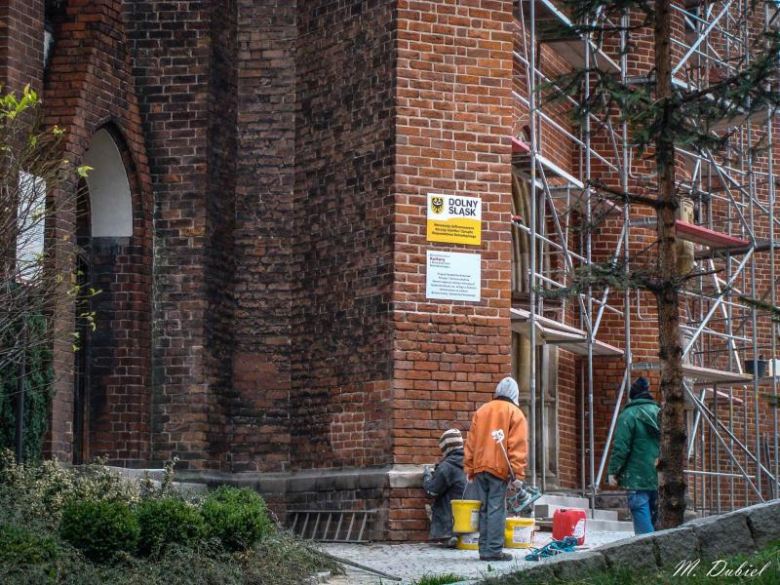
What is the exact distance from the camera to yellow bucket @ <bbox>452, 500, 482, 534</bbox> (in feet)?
46.2

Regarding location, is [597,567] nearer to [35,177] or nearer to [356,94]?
[35,177]

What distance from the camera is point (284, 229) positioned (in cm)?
1752

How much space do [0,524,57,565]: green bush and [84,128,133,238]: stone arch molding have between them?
21.0 ft

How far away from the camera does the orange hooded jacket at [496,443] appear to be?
13258 mm

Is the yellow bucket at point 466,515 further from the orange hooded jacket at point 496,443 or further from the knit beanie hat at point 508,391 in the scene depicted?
the knit beanie hat at point 508,391

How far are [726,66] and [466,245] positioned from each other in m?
7.71

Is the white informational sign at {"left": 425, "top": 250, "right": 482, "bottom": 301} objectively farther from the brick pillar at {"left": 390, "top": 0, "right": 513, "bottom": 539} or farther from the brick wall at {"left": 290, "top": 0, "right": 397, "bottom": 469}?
the brick wall at {"left": 290, "top": 0, "right": 397, "bottom": 469}

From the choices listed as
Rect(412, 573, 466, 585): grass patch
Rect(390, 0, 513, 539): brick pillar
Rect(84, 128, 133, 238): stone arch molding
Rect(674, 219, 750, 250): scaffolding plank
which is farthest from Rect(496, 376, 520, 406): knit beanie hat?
Rect(674, 219, 750, 250): scaffolding plank

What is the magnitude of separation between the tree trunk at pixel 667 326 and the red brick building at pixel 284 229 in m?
3.31

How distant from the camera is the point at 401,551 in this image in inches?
582

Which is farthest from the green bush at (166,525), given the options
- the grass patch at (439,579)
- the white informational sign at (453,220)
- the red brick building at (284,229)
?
the white informational sign at (453,220)

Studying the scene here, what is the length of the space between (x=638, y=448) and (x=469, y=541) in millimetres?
1775

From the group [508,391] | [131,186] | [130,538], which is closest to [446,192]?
[508,391]

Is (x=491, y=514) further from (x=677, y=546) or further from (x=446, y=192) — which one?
(x=446, y=192)
